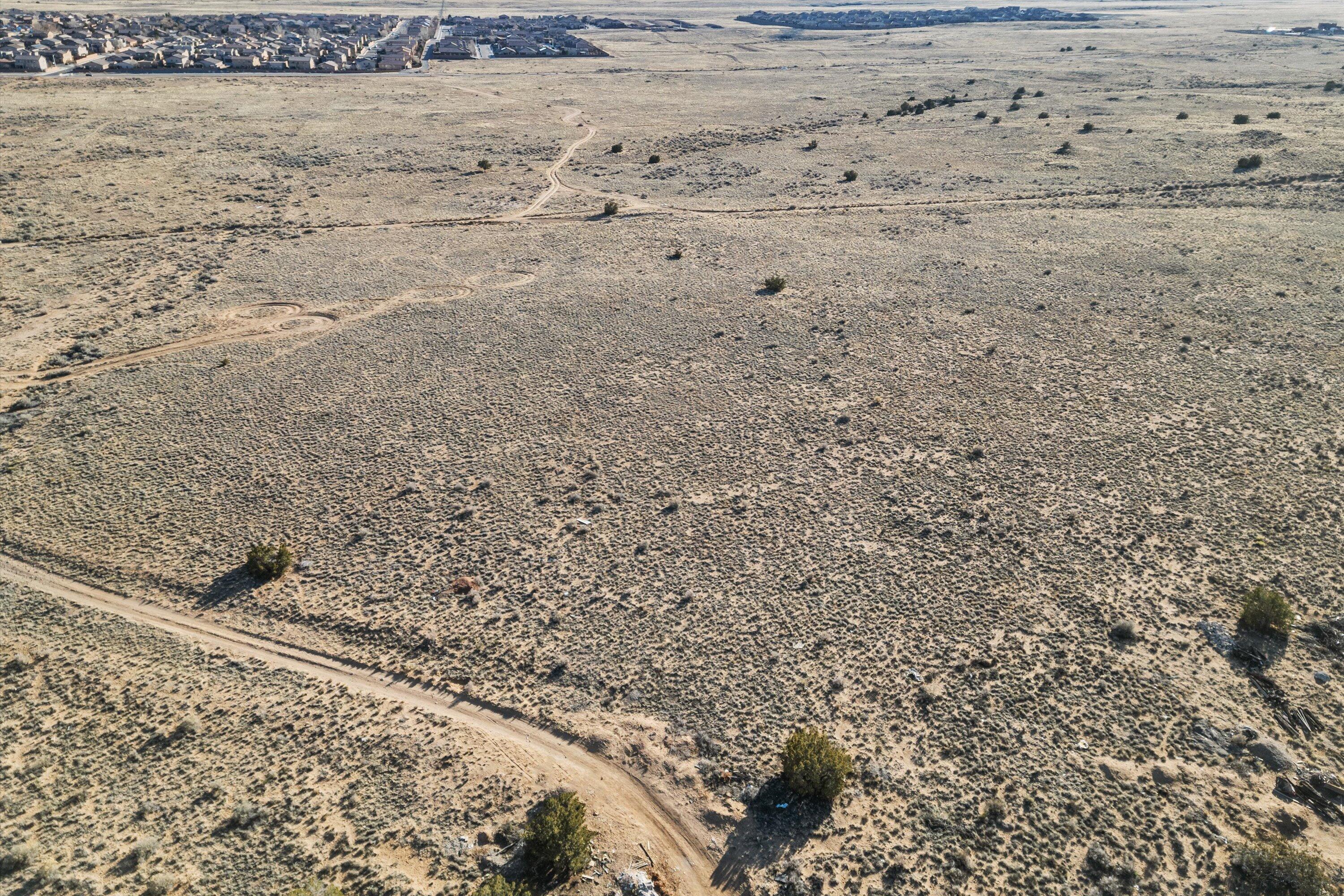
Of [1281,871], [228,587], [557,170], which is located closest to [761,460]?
[1281,871]

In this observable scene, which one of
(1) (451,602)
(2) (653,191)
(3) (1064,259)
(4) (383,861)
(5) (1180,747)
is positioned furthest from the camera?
(2) (653,191)

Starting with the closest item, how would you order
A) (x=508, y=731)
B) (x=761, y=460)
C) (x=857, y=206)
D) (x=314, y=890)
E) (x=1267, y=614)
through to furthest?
1. (x=314, y=890)
2. (x=508, y=731)
3. (x=1267, y=614)
4. (x=761, y=460)
5. (x=857, y=206)

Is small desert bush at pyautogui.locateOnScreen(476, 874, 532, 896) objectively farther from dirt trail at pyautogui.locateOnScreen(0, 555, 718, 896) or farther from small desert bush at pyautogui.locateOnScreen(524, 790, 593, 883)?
dirt trail at pyautogui.locateOnScreen(0, 555, 718, 896)

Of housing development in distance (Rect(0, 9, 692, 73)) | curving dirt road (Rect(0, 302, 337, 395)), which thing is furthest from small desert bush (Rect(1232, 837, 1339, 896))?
housing development in distance (Rect(0, 9, 692, 73))

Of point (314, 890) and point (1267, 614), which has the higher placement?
point (1267, 614)

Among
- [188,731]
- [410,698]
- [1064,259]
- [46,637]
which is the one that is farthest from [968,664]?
[1064,259]

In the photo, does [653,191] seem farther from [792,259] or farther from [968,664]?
[968,664]

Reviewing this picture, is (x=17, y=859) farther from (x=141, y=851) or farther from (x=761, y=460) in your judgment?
(x=761, y=460)
